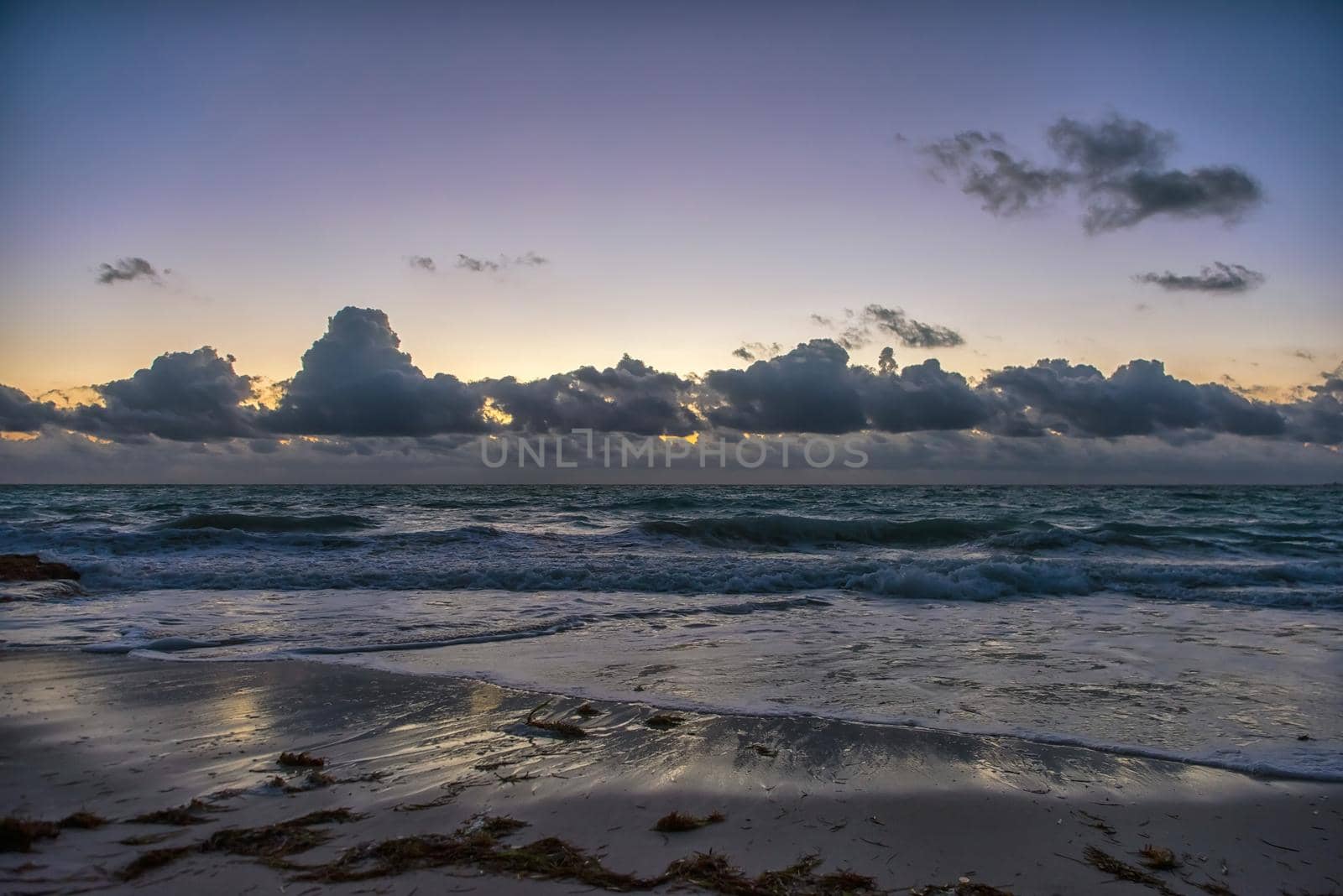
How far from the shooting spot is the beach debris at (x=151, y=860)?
11.6ft

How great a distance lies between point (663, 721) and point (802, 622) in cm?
588

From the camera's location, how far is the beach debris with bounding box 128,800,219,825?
412 centimetres

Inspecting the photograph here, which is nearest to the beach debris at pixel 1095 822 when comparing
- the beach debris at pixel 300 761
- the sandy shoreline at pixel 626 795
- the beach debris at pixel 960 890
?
the sandy shoreline at pixel 626 795

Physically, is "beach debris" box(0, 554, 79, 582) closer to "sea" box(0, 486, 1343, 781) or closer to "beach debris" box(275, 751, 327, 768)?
"sea" box(0, 486, 1343, 781)

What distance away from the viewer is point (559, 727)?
5.99 meters

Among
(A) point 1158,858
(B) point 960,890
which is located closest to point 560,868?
(B) point 960,890

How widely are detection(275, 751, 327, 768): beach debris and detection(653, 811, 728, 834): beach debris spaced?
2.56 metres

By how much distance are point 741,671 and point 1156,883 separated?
483cm

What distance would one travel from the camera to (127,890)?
11.1 ft

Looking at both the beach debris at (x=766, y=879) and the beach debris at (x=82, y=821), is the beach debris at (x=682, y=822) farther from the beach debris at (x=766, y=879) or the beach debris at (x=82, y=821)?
the beach debris at (x=82, y=821)

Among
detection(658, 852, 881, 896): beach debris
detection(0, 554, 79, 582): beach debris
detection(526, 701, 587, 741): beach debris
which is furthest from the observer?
detection(0, 554, 79, 582): beach debris

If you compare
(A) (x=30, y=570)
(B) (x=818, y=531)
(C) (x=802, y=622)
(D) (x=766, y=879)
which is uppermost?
(D) (x=766, y=879)

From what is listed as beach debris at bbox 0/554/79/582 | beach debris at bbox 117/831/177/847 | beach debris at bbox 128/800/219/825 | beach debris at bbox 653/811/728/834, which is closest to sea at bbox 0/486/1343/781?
beach debris at bbox 0/554/79/582

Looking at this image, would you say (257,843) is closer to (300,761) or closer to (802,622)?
(300,761)
